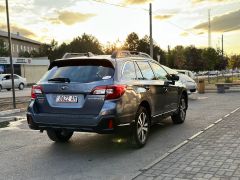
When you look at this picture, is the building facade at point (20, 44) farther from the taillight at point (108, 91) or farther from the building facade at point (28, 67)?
the taillight at point (108, 91)

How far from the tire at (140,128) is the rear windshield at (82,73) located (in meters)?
0.99

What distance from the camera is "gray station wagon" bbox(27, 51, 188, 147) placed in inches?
264

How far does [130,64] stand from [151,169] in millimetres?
2478

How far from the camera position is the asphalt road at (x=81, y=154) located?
233 inches

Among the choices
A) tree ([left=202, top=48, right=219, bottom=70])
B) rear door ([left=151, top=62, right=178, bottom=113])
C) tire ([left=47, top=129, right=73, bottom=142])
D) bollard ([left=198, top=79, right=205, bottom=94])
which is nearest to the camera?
tire ([left=47, top=129, right=73, bottom=142])

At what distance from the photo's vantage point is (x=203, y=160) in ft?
20.6

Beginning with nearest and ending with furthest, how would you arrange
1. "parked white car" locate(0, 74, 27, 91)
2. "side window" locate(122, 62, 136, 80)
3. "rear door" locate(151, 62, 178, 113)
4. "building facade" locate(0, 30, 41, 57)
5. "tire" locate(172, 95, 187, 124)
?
1. "side window" locate(122, 62, 136, 80)
2. "rear door" locate(151, 62, 178, 113)
3. "tire" locate(172, 95, 187, 124)
4. "parked white car" locate(0, 74, 27, 91)
5. "building facade" locate(0, 30, 41, 57)

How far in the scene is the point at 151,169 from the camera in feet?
19.3

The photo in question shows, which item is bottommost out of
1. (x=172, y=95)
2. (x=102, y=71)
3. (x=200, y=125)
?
(x=200, y=125)

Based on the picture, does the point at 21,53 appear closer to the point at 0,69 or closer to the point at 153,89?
the point at 0,69

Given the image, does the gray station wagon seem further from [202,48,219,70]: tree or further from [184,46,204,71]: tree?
[202,48,219,70]: tree

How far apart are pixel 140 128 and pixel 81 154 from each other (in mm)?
1219

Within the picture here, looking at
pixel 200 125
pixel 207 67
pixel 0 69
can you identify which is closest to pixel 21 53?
pixel 0 69

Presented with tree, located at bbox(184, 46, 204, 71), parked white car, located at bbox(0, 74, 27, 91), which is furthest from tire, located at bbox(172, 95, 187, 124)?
tree, located at bbox(184, 46, 204, 71)
